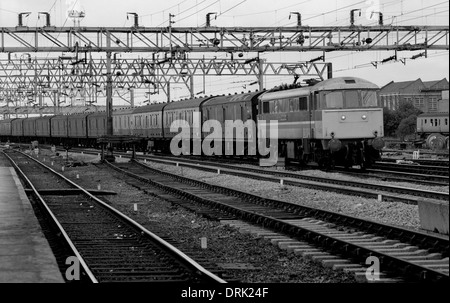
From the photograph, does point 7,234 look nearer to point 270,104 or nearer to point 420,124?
point 270,104

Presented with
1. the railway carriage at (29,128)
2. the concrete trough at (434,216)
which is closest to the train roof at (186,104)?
the concrete trough at (434,216)

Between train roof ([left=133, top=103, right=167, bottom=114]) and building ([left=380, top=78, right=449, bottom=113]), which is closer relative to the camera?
train roof ([left=133, top=103, right=167, bottom=114])

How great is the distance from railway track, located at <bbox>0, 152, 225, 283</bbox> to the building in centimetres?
7990

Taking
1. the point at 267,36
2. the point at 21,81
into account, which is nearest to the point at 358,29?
the point at 267,36

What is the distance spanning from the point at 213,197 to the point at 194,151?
24.9 m

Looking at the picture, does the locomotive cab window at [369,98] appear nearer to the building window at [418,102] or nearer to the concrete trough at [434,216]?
the concrete trough at [434,216]

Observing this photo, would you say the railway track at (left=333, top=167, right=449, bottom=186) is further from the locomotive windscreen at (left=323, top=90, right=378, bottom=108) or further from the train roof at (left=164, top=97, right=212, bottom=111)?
the train roof at (left=164, top=97, right=212, bottom=111)

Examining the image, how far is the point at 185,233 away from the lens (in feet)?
50.2

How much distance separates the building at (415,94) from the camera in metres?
102

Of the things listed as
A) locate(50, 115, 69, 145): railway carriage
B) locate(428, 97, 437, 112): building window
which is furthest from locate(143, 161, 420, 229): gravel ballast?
locate(428, 97, 437, 112): building window

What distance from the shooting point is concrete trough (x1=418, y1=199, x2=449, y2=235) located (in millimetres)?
11852

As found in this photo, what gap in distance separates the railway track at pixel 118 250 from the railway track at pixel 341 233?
7.18 feet

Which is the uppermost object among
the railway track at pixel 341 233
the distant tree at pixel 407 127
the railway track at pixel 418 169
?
the distant tree at pixel 407 127

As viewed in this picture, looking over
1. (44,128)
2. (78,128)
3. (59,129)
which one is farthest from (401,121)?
(44,128)
